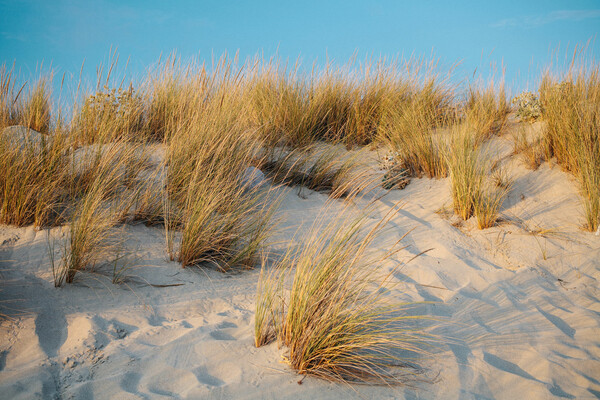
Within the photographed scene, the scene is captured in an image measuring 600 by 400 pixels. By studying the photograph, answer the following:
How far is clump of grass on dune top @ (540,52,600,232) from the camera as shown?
12.5 ft

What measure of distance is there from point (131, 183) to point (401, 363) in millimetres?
2903

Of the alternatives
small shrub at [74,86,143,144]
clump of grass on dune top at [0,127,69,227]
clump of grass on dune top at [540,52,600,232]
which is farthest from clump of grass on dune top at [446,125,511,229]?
clump of grass on dune top at [0,127,69,227]

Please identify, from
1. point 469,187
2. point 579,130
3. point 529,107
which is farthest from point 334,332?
point 529,107

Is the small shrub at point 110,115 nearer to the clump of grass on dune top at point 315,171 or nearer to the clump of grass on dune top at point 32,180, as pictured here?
the clump of grass on dune top at point 32,180

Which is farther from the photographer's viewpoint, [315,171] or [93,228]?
[315,171]

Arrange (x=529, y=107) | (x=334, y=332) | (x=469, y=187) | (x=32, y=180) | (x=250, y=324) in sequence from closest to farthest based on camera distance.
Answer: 1. (x=334, y=332)
2. (x=250, y=324)
3. (x=32, y=180)
4. (x=469, y=187)
5. (x=529, y=107)

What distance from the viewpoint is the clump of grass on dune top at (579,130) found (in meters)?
3.82

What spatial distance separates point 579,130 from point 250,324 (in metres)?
Result: 3.92

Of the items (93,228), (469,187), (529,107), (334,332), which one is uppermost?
(529,107)

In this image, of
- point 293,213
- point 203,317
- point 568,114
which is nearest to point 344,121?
point 293,213

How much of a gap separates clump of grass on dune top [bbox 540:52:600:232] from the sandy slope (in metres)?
0.36

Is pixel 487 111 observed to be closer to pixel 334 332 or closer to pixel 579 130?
pixel 579 130

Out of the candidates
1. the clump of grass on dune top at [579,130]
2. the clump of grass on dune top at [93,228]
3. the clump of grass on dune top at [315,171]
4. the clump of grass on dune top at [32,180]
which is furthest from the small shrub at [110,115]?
the clump of grass on dune top at [579,130]

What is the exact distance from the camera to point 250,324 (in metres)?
2.39
